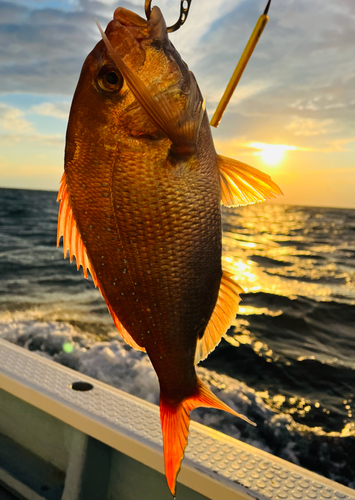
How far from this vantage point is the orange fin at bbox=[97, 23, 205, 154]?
3.32 ft

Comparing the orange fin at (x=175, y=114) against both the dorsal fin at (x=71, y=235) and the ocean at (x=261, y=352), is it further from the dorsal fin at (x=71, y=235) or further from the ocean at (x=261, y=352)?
the ocean at (x=261, y=352)

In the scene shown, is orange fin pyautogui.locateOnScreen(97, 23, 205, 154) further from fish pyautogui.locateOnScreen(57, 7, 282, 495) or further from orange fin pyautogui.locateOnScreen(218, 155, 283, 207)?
orange fin pyautogui.locateOnScreen(218, 155, 283, 207)

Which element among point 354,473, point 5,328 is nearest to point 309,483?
point 354,473

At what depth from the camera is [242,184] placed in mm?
1352

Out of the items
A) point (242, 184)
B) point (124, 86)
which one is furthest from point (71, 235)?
point (242, 184)

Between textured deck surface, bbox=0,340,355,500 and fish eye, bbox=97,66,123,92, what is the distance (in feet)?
7.74

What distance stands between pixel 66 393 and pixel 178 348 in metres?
2.37

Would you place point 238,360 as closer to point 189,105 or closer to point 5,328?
point 5,328

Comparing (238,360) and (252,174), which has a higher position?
(252,174)

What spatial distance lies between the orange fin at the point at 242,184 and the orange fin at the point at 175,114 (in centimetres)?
25

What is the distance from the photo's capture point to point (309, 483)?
8.39ft

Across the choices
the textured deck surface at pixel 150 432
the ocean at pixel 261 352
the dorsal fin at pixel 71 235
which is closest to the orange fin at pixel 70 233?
the dorsal fin at pixel 71 235

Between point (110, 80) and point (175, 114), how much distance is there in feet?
0.84

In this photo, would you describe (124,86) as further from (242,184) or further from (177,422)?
(177,422)
